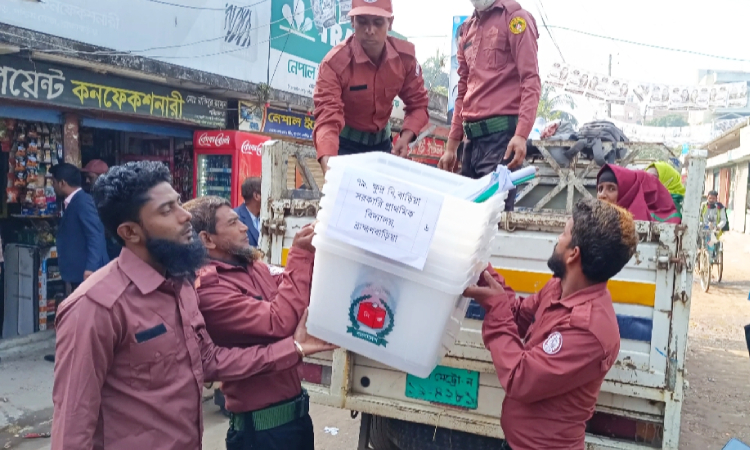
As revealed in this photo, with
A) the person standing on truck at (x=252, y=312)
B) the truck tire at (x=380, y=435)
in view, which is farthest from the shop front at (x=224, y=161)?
the person standing on truck at (x=252, y=312)

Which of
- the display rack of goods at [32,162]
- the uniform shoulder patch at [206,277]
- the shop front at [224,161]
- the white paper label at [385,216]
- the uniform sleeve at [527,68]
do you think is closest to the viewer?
the white paper label at [385,216]

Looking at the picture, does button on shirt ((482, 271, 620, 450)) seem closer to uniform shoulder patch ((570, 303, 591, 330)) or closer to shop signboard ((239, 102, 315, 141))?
uniform shoulder patch ((570, 303, 591, 330))

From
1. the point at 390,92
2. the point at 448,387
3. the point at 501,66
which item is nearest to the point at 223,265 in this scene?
the point at 448,387

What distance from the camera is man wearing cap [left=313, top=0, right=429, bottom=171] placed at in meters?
2.81

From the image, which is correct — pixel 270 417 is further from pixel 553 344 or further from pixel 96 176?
pixel 96 176

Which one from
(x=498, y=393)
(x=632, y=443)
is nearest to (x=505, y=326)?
(x=498, y=393)

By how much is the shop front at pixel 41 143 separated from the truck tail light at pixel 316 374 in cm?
399

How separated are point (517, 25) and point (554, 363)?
1.85 meters

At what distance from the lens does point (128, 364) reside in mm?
1512

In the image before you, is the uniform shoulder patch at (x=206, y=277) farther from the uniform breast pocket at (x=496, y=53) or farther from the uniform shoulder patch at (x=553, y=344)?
the uniform breast pocket at (x=496, y=53)

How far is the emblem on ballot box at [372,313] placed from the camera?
1.53 metres

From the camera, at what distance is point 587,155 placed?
505 cm

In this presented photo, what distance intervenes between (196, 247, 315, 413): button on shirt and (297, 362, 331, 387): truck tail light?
390 mm

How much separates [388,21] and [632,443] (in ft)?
6.87
